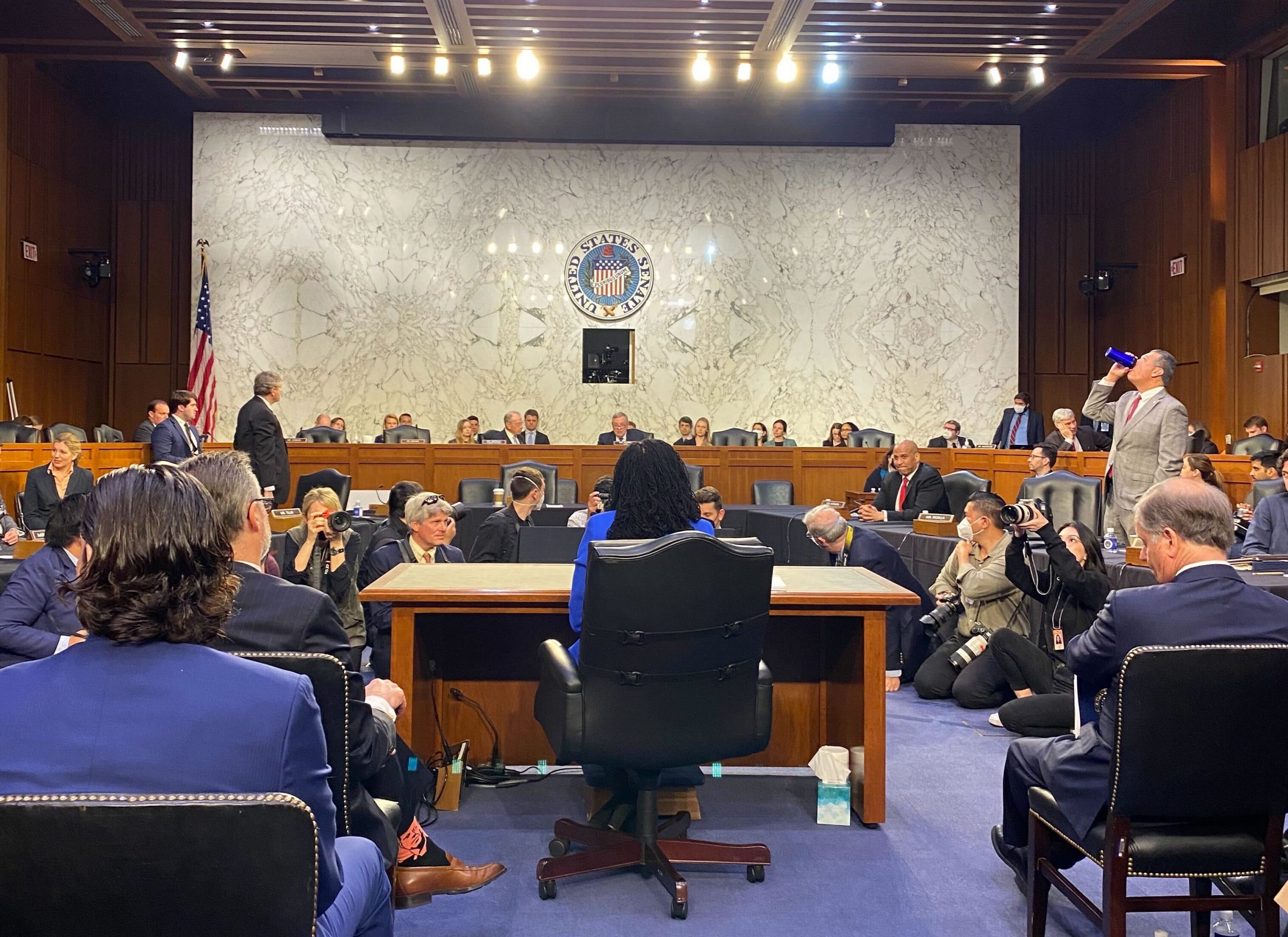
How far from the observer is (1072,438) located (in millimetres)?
9461

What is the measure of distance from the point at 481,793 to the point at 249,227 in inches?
461

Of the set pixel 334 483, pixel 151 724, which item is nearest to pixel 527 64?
pixel 334 483

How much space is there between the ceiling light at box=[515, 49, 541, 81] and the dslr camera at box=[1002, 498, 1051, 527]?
864cm

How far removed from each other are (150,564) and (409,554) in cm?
365

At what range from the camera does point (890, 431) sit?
14062 millimetres

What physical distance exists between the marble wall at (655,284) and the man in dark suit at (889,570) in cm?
840

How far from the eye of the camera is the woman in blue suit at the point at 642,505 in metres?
3.04

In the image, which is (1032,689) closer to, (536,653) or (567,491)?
(536,653)

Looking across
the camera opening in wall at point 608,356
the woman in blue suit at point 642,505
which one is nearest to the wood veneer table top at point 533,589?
the woman in blue suit at point 642,505

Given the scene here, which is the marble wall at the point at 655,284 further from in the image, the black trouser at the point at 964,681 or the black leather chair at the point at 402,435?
the black trouser at the point at 964,681

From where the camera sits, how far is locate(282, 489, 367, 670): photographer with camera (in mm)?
4781

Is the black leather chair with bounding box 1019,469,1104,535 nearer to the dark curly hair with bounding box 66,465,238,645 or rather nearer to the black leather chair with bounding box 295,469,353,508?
the black leather chair with bounding box 295,469,353,508

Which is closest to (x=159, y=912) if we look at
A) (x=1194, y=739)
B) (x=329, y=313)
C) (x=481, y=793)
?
(x=1194, y=739)

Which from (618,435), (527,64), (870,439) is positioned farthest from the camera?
(870,439)
